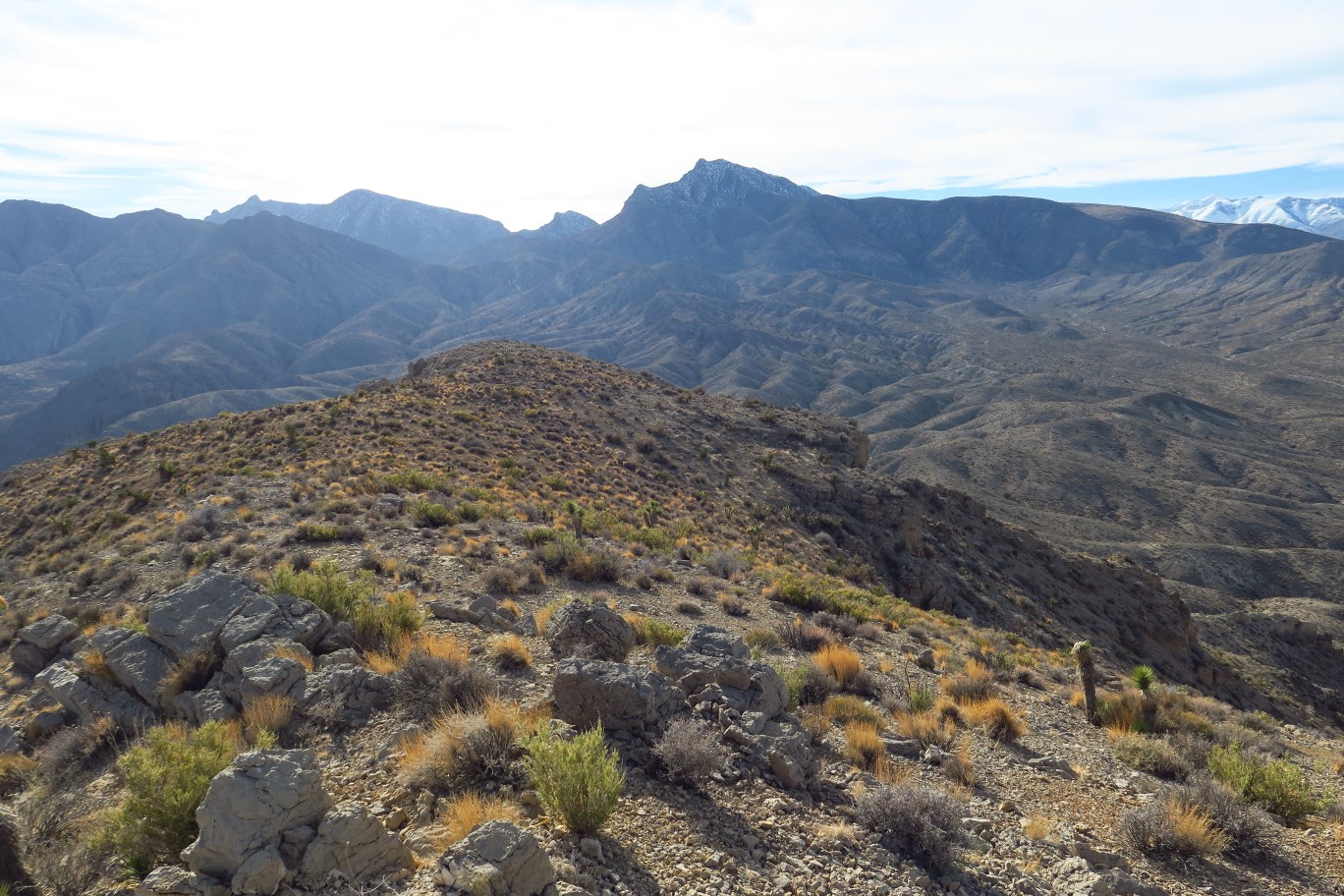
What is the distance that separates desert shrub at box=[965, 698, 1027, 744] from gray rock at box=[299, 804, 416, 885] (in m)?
7.70

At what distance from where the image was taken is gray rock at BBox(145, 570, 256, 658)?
7.99 meters

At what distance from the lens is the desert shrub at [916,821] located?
5.73 m

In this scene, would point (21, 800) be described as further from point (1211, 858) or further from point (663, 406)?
point (663, 406)

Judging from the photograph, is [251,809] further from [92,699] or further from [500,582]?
[500,582]

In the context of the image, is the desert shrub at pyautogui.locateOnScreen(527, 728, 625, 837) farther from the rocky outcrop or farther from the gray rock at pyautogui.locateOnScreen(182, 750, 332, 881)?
the gray rock at pyautogui.locateOnScreen(182, 750, 332, 881)

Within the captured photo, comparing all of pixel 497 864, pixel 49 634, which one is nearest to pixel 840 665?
pixel 497 864

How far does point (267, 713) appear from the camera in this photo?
6723 mm

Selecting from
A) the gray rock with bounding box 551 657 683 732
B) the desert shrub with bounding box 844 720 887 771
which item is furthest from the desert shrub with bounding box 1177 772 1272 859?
the gray rock with bounding box 551 657 683 732

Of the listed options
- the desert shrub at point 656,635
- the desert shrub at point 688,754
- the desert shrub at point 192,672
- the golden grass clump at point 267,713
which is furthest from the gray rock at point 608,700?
the desert shrub at point 192,672

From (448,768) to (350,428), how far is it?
2306cm

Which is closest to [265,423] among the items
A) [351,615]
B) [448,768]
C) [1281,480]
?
[351,615]

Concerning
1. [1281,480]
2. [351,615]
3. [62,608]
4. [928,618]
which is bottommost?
[1281,480]

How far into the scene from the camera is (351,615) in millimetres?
9352

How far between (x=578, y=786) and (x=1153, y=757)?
296 inches
